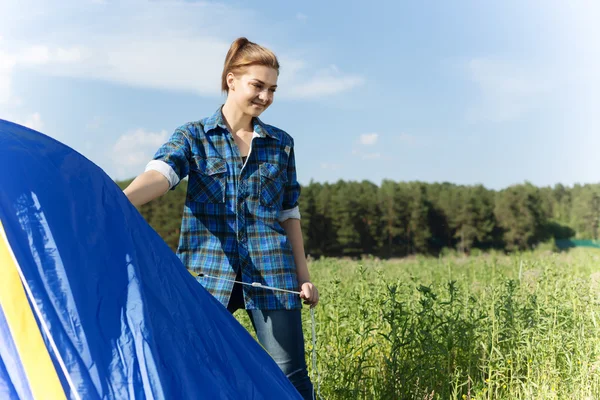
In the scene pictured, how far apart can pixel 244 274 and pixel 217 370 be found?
1.74 ft

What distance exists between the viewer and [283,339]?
258cm

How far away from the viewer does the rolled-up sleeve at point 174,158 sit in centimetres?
242

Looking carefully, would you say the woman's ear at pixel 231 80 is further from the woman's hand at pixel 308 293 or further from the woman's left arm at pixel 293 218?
the woman's hand at pixel 308 293

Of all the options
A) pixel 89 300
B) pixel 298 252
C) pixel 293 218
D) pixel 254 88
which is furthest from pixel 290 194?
pixel 89 300

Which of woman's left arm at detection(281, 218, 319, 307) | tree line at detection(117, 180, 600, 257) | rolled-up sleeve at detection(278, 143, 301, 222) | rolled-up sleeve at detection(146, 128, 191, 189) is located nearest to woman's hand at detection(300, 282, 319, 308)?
woman's left arm at detection(281, 218, 319, 307)

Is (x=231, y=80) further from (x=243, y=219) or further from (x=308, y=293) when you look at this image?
(x=308, y=293)

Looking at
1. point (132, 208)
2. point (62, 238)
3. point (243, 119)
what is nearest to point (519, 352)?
point (243, 119)

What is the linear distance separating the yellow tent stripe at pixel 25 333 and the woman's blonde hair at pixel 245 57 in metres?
1.17

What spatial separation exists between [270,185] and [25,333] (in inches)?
45.7

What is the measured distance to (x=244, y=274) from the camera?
8.40 feet

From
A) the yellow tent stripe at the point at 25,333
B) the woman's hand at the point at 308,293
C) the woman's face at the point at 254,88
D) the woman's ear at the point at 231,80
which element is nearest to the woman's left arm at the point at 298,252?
the woman's hand at the point at 308,293

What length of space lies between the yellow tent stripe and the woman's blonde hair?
3.84 feet

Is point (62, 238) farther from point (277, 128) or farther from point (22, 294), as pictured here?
point (277, 128)

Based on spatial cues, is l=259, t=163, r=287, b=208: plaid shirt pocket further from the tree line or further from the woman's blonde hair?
the tree line
